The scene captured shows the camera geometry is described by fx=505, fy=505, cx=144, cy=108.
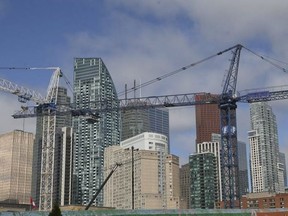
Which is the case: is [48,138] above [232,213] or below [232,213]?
above

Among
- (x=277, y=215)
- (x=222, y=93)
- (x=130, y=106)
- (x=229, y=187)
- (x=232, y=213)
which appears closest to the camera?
(x=232, y=213)

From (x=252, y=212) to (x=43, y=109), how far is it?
90.2 m

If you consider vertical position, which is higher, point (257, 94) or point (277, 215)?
point (257, 94)

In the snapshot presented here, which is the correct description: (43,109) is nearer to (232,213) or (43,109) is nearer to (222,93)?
(222,93)

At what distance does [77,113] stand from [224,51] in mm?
50838

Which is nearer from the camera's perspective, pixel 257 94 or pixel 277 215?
pixel 277 215

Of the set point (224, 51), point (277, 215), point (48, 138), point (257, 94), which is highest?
point (224, 51)

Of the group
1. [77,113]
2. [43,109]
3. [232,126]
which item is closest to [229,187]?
[232,126]

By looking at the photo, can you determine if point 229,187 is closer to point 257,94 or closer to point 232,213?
point 257,94

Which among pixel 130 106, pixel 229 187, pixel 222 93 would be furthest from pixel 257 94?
pixel 130 106

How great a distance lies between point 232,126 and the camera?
14625cm

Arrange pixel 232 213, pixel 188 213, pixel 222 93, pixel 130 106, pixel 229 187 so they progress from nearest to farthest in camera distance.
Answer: pixel 188 213 → pixel 232 213 → pixel 229 187 → pixel 222 93 → pixel 130 106

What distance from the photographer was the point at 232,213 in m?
86.4

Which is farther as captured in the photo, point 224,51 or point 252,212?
point 224,51
